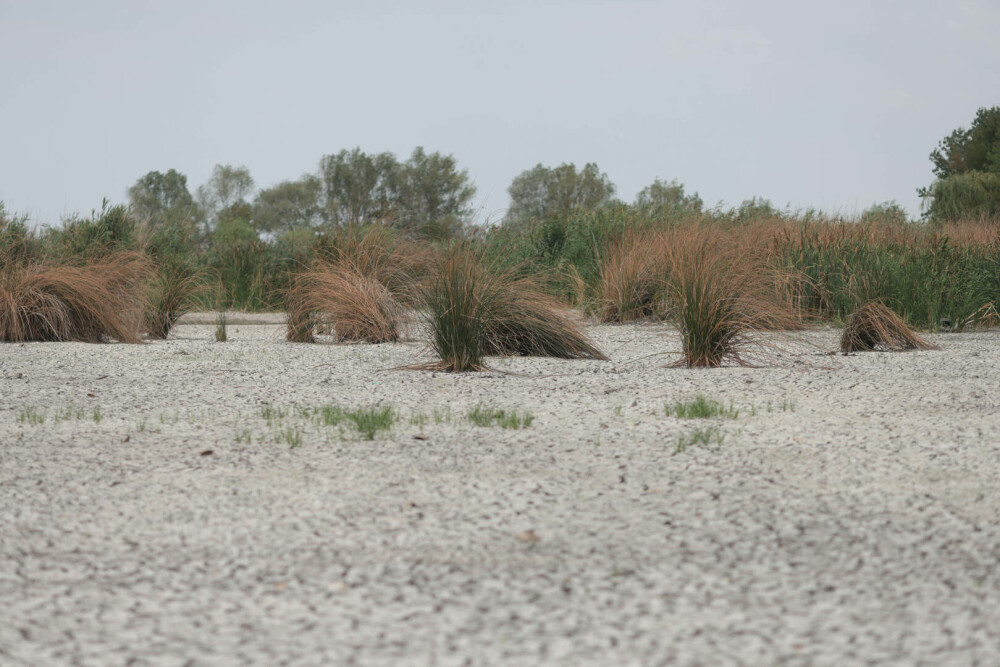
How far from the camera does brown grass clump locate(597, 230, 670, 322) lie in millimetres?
8688

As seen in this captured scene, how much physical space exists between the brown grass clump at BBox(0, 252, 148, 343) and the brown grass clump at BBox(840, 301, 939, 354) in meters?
5.36

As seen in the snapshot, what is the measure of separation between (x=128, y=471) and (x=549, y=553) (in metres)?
1.55

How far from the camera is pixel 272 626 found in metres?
1.89

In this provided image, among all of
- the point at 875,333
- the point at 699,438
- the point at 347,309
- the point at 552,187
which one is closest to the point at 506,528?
the point at 699,438

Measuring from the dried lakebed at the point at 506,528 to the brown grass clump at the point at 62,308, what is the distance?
3074 millimetres

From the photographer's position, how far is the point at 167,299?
27.1ft

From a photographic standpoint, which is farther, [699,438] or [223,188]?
[223,188]

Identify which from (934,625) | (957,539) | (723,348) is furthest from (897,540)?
(723,348)

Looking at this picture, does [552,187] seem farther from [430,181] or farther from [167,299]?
[167,299]

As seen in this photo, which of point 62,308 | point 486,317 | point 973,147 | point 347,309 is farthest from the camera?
point 973,147

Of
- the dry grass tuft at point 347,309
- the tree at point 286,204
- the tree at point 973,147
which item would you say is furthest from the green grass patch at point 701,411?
the tree at point 286,204

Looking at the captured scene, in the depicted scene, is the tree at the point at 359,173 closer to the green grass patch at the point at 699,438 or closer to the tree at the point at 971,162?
the tree at the point at 971,162

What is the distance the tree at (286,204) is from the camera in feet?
129

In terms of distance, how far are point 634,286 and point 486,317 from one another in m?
3.28
